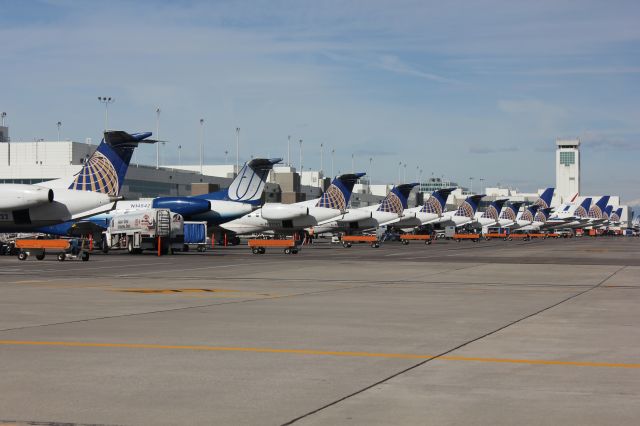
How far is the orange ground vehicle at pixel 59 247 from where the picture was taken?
5469cm

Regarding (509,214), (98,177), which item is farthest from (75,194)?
(509,214)

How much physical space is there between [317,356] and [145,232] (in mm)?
53968

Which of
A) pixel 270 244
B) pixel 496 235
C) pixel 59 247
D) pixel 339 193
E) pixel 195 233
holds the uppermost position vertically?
pixel 339 193

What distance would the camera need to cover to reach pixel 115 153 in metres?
65.3

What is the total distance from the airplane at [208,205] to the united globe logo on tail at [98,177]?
A: 5.84 m

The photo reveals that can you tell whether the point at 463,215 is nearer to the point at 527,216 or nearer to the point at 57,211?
the point at 527,216

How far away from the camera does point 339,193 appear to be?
320 feet

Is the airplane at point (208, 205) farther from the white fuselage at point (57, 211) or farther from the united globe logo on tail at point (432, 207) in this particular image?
the united globe logo on tail at point (432, 207)

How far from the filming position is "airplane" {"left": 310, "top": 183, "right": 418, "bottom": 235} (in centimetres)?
10619

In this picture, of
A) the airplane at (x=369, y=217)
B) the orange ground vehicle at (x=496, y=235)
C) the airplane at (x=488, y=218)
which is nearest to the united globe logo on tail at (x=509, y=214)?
the airplane at (x=488, y=218)

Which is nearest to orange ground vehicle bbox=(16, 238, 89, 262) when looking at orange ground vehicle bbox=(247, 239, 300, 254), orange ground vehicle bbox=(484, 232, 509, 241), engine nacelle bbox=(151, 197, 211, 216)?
orange ground vehicle bbox=(247, 239, 300, 254)

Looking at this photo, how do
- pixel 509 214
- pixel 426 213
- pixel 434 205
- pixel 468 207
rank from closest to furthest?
pixel 426 213
pixel 434 205
pixel 468 207
pixel 509 214

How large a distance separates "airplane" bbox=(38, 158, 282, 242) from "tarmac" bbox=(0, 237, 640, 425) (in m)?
42.0

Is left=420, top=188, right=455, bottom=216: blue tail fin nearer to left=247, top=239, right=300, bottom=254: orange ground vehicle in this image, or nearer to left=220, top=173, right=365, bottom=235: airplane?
left=220, top=173, right=365, bottom=235: airplane
